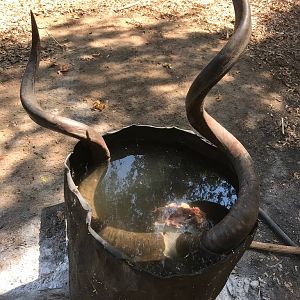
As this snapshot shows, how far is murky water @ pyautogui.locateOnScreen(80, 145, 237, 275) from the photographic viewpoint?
2109 millimetres

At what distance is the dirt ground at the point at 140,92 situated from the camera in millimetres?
3111

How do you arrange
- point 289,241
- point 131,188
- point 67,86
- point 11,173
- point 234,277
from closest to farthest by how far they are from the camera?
1. point 131,188
2. point 234,277
3. point 289,241
4. point 11,173
5. point 67,86

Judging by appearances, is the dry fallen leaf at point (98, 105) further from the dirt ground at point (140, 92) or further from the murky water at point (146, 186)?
the murky water at point (146, 186)

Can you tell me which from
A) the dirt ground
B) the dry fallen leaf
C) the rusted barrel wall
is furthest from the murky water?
the dry fallen leaf

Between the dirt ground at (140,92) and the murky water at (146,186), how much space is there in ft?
2.78

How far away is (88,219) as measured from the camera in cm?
174

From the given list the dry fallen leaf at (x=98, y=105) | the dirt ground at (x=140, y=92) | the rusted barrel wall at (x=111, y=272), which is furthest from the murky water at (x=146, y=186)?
the dry fallen leaf at (x=98, y=105)

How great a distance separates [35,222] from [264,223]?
1.53 meters

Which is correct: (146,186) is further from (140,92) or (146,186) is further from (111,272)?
(140,92)

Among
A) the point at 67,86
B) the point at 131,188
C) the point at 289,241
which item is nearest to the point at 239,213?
the point at 131,188

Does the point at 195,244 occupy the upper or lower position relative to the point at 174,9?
upper

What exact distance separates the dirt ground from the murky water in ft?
2.78

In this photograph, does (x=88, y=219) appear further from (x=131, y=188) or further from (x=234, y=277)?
(x=234, y=277)

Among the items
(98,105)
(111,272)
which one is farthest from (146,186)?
(98,105)
